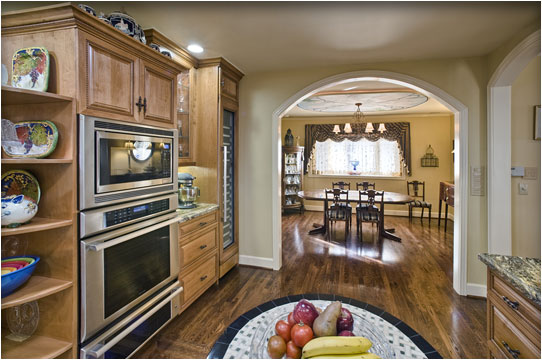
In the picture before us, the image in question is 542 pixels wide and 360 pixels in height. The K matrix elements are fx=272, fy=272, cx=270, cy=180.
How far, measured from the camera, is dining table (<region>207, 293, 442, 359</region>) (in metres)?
1.07

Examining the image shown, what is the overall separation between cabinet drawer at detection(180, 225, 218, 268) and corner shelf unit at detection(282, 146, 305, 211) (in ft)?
14.4

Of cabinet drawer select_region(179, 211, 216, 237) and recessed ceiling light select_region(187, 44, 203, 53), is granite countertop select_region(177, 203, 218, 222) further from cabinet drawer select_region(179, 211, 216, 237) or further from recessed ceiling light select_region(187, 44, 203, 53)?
recessed ceiling light select_region(187, 44, 203, 53)

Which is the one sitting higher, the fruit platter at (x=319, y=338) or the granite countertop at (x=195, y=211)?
the granite countertop at (x=195, y=211)

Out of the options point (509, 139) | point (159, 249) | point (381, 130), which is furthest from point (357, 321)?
point (381, 130)

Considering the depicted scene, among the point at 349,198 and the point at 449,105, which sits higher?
the point at 449,105

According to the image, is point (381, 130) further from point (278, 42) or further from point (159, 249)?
point (159, 249)

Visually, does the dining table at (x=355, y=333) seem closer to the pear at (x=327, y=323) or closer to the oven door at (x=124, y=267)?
the pear at (x=327, y=323)

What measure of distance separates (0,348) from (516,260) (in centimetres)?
272

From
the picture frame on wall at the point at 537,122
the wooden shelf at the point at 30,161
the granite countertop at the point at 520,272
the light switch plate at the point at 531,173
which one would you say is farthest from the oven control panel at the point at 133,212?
the picture frame on wall at the point at 537,122

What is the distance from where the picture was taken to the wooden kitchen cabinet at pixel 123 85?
5.13 feet

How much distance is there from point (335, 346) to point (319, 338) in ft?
0.22

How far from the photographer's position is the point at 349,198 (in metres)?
5.11

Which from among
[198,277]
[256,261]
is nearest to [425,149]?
[256,261]

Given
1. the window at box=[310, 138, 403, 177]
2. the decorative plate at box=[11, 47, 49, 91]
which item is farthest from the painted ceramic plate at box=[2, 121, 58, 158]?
the window at box=[310, 138, 403, 177]
